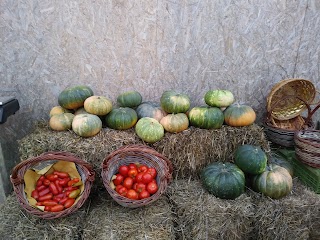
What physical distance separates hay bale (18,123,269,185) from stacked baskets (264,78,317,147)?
1.29 ft

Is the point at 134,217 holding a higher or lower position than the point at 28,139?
lower

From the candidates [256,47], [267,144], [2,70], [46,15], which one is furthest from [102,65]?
[267,144]

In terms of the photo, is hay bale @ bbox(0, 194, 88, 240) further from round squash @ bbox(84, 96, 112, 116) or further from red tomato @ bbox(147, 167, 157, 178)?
round squash @ bbox(84, 96, 112, 116)

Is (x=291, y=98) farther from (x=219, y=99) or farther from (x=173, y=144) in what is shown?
(x=173, y=144)

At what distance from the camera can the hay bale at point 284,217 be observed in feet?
8.84

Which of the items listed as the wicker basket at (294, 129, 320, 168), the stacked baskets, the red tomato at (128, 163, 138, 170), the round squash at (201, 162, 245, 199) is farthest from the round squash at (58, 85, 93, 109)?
the wicker basket at (294, 129, 320, 168)

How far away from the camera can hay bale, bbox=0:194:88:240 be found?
7.88ft

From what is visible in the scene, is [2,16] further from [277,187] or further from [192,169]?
[277,187]

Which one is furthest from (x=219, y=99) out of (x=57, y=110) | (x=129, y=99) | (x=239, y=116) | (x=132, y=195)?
(x=57, y=110)

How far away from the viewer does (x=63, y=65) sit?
11.2ft

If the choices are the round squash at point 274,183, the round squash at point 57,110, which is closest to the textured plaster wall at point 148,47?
the round squash at point 57,110

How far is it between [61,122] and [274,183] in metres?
2.35

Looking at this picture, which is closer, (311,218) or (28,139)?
(311,218)

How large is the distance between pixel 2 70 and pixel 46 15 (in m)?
0.89
